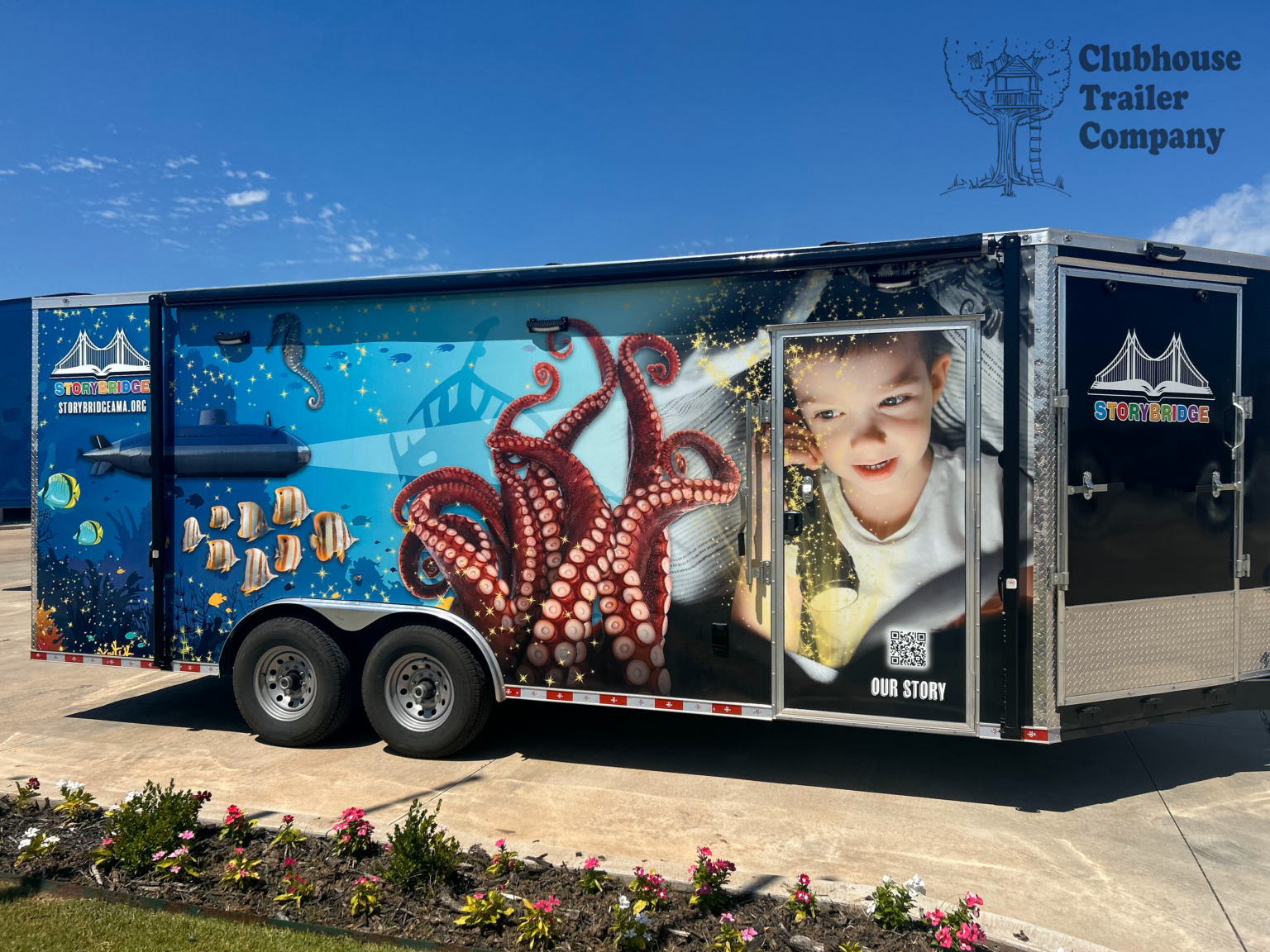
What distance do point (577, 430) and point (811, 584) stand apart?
1757 millimetres

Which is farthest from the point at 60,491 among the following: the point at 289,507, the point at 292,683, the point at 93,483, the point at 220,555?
the point at 292,683

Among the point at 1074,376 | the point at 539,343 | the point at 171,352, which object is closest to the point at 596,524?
the point at 539,343

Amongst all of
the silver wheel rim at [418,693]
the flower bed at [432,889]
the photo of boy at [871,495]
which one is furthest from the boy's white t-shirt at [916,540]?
the silver wheel rim at [418,693]

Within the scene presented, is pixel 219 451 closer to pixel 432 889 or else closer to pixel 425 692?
pixel 425 692

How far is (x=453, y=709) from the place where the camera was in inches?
223

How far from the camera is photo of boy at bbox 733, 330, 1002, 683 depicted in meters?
4.80

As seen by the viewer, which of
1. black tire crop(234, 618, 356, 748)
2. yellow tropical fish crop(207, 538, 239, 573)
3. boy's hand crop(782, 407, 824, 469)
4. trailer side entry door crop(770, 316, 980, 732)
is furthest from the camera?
yellow tropical fish crop(207, 538, 239, 573)

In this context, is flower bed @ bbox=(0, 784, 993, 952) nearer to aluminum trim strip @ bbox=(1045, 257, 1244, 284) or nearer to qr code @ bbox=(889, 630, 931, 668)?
qr code @ bbox=(889, 630, 931, 668)

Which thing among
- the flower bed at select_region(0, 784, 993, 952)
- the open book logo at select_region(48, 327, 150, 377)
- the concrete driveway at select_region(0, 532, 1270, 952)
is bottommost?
the concrete driveway at select_region(0, 532, 1270, 952)

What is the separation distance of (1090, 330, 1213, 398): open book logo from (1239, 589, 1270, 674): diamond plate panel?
1.33 meters

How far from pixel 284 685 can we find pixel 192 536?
1.27 m

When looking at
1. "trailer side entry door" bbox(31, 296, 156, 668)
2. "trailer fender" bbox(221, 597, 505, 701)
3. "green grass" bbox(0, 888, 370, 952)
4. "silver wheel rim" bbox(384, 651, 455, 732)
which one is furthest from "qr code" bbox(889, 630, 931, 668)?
"trailer side entry door" bbox(31, 296, 156, 668)

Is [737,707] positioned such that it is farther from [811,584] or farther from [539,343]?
[539,343]

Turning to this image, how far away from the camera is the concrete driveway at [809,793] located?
4.12 m
